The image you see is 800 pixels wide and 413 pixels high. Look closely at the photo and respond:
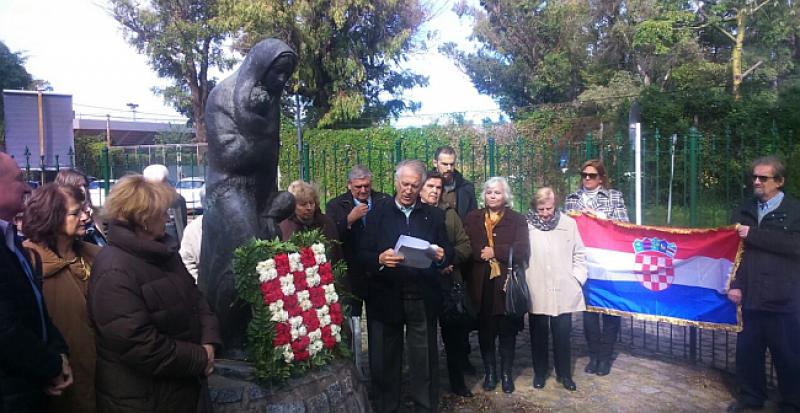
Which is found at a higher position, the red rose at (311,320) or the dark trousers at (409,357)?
the red rose at (311,320)

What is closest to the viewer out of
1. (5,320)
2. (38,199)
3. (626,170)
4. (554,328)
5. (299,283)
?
(5,320)

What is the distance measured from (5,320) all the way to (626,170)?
804 centimetres

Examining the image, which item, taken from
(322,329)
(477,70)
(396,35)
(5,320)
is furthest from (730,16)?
(5,320)

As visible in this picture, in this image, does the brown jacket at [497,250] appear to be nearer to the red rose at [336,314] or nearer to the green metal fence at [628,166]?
the red rose at [336,314]

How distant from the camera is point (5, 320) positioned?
2139mm

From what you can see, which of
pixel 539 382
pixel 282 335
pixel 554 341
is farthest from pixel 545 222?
pixel 282 335

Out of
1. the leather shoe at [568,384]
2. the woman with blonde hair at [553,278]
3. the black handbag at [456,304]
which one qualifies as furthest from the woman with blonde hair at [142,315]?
the leather shoe at [568,384]

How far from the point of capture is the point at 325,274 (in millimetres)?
3686

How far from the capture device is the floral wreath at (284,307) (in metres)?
3.31

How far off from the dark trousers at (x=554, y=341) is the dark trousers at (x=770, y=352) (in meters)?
1.25

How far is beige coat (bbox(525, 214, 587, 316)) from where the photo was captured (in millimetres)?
5090

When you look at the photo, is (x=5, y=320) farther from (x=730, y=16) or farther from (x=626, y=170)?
(x=730, y=16)

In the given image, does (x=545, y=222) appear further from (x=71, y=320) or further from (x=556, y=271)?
(x=71, y=320)

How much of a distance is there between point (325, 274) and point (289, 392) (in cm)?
70
